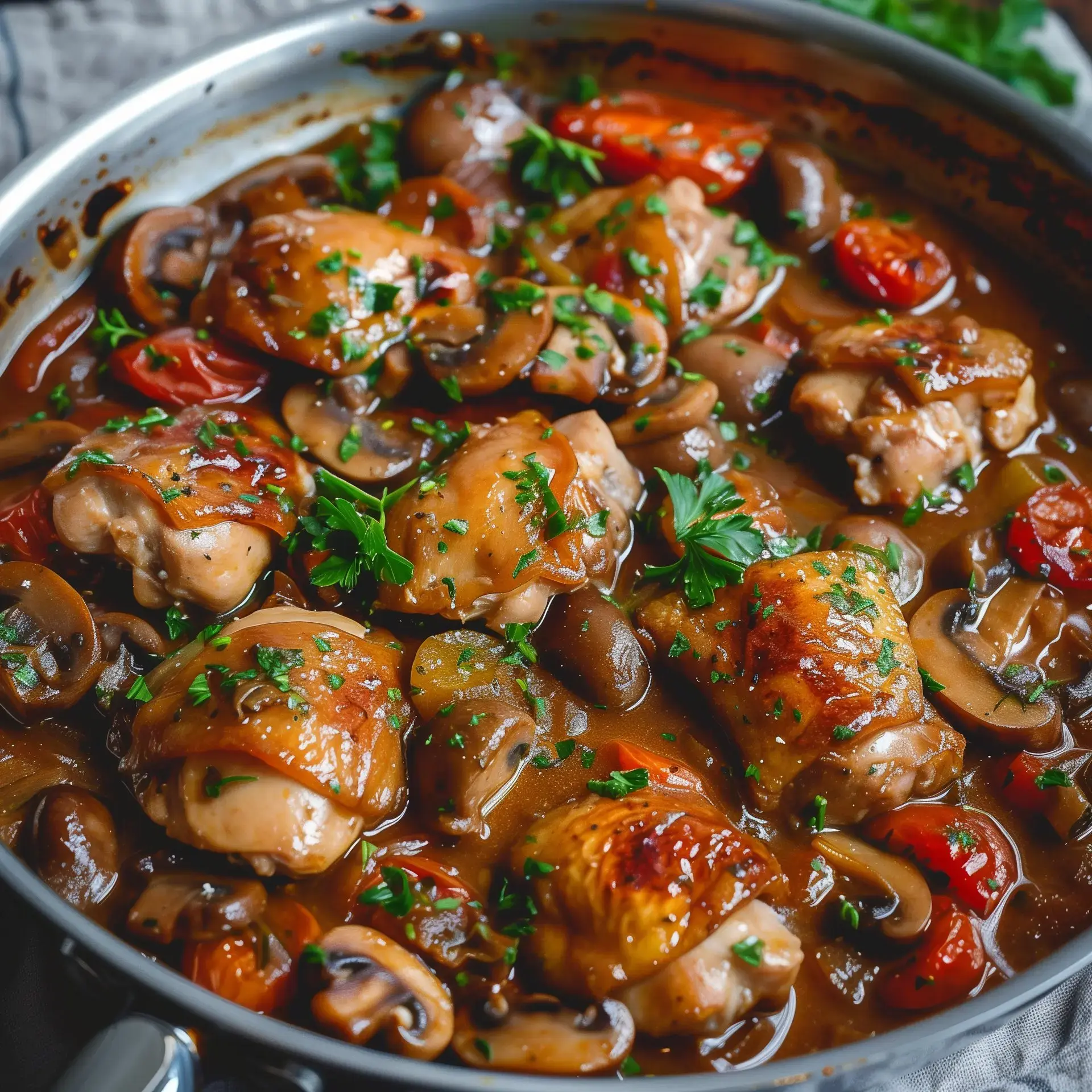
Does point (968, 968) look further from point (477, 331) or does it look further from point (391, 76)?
point (391, 76)

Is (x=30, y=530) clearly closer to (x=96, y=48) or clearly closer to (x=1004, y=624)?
(x=96, y=48)

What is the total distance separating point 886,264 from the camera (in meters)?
4.27

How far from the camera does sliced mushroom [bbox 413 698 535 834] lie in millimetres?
3008

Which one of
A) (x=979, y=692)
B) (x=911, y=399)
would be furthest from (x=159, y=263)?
(x=979, y=692)

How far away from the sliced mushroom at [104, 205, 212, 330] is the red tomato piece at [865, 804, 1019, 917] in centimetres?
300

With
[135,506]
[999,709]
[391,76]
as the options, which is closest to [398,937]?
[135,506]

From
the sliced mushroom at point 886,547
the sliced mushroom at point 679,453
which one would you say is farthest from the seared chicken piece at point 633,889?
the sliced mushroom at point 679,453

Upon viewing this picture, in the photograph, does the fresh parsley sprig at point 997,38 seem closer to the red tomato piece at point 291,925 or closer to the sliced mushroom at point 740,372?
the sliced mushroom at point 740,372

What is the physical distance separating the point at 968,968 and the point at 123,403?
3.22 m

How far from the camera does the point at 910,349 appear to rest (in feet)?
12.5

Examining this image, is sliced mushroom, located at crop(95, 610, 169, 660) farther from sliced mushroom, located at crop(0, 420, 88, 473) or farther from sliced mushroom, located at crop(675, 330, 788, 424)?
sliced mushroom, located at crop(675, 330, 788, 424)

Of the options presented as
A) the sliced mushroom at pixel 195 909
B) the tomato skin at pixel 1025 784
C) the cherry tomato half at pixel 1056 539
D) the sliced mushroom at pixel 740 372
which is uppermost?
the sliced mushroom at pixel 740 372

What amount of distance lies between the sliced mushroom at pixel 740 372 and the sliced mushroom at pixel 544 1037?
81.0 inches

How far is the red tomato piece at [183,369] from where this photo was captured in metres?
3.85
